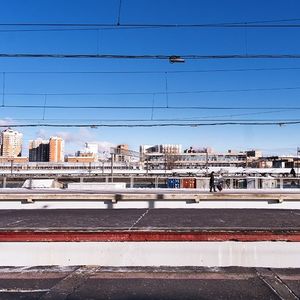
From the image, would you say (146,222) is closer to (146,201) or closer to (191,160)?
(146,201)

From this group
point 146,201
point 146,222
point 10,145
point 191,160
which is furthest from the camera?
point 10,145

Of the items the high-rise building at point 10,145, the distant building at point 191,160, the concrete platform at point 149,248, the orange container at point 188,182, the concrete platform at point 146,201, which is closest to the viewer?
the concrete platform at point 149,248

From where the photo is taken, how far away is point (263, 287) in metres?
5.51

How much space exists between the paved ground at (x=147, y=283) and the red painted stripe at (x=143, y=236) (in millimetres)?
551

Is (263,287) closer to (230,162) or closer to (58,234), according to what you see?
(58,234)

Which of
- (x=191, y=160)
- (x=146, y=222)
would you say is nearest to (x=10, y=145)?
(x=191, y=160)

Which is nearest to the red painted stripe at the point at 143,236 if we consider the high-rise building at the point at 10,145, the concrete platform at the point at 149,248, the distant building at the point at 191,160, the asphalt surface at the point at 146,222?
the concrete platform at the point at 149,248

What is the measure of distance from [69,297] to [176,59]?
936 centimetres

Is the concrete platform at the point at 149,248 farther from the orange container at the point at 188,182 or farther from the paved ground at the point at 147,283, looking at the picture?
the orange container at the point at 188,182

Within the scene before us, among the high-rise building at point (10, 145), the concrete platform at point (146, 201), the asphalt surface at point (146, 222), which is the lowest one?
the concrete platform at point (146, 201)

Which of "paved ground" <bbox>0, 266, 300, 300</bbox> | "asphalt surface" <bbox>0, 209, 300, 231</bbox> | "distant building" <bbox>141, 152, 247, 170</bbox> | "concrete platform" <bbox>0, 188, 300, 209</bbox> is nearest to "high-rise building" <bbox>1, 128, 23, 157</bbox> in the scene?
"distant building" <bbox>141, 152, 247, 170</bbox>

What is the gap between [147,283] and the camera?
5.64 metres

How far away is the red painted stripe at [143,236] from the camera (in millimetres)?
7059

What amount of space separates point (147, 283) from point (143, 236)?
1555 millimetres
